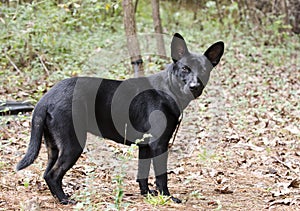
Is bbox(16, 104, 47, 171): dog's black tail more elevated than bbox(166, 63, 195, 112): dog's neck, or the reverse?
bbox(166, 63, 195, 112): dog's neck

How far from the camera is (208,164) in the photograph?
525cm

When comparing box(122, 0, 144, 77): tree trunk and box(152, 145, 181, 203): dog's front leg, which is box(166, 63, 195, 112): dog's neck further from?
box(122, 0, 144, 77): tree trunk

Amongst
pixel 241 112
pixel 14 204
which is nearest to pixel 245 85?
pixel 241 112

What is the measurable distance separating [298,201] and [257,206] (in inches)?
14.2

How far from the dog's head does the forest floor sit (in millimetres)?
1030

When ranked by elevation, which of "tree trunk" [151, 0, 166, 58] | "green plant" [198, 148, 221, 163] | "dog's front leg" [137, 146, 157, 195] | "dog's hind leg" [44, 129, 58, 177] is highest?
"tree trunk" [151, 0, 166, 58]

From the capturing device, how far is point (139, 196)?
4051mm

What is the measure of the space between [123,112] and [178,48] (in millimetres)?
832

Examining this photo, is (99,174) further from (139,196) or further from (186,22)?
(186,22)

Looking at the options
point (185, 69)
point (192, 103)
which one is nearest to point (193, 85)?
point (185, 69)

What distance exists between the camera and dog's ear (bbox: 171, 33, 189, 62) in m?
4.14

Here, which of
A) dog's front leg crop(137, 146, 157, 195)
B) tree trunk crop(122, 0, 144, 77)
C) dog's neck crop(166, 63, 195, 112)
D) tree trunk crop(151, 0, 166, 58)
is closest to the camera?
dog's neck crop(166, 63, 195, 112)

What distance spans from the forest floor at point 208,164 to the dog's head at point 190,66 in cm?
103

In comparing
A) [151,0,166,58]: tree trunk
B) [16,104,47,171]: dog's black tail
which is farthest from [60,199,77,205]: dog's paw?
[151,0,166,58]: tree trunk
